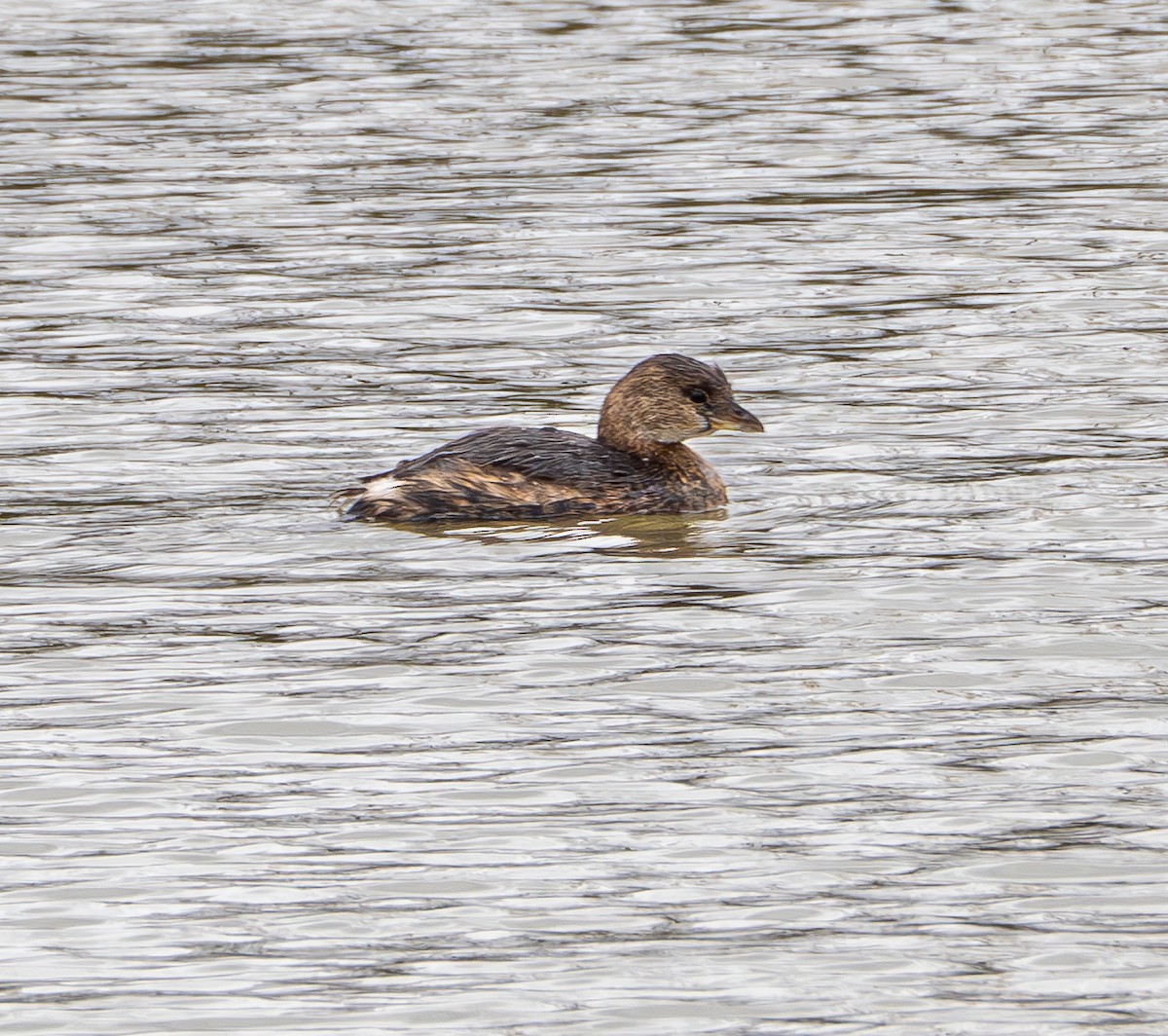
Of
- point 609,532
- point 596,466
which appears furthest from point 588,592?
point 596,466

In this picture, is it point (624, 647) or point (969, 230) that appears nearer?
point (624, 647)

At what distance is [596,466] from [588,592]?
165cm

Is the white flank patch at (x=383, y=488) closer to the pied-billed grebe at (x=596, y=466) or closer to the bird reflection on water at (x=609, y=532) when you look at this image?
the pied-billed grebe at (x=596, y=466)

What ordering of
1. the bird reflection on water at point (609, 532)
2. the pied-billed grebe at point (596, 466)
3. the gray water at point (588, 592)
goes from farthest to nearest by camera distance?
1. the pied-billed grebe at point (596, 466)
2. the bird reflection on water at point (609, 532)
3. the gray water at point (588, 592)

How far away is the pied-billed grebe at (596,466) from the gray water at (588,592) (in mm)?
168

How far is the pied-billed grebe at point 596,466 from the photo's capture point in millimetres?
12070

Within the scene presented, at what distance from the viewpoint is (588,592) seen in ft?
35.9

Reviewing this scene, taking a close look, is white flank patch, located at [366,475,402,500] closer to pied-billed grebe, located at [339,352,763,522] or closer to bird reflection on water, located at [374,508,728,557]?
pied-billed grebe, located at [339,352,763,522]

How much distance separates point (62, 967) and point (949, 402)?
815cm

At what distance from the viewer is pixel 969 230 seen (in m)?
19.0

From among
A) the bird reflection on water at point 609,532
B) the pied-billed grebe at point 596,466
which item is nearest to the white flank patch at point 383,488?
the pied-billed grebe at point 596,466

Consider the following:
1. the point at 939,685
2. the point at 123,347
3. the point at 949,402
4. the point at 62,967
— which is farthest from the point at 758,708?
the point at 123,347

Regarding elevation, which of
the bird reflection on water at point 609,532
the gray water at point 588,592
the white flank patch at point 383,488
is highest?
the white flank patch at point 383,488

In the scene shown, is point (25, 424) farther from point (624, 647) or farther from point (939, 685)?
point (939, 685)
